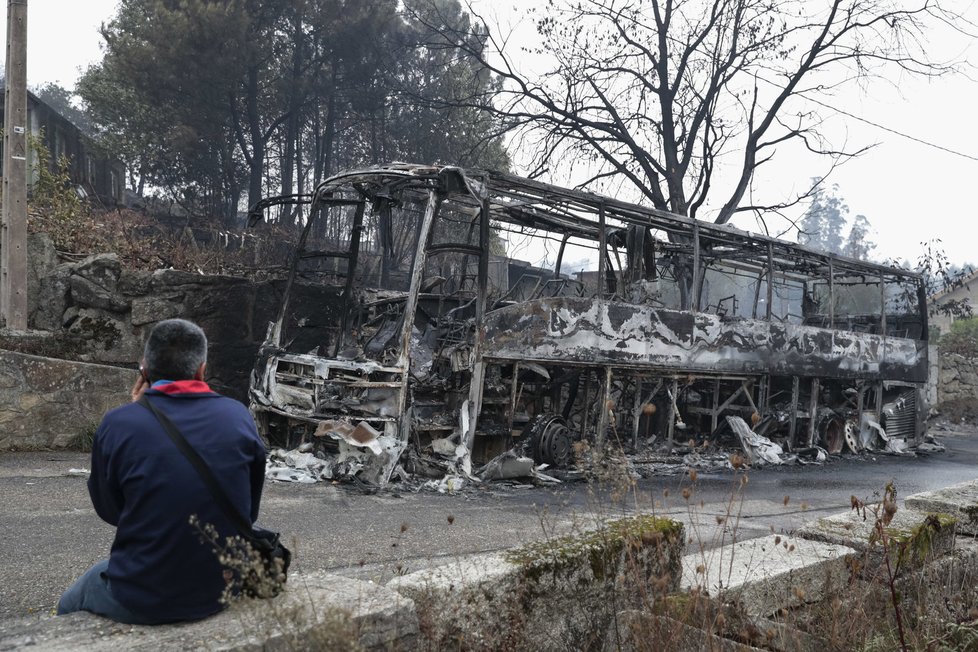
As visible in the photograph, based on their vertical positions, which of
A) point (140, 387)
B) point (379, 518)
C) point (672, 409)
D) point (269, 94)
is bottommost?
point (379, 518)

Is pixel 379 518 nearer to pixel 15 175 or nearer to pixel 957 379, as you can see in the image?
pixel 15 175

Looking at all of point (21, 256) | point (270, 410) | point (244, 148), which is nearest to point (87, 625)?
point (270, 410)

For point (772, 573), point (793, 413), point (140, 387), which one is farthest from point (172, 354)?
point (793, 413)

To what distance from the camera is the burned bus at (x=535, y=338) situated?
8.65 metres

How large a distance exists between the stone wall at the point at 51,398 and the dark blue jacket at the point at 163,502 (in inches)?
247

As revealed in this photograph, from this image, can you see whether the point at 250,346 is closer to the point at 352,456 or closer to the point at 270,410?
the point at 270,410

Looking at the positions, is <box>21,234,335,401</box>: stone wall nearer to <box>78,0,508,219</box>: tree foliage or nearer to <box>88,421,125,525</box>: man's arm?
<box>88,421,125,525</box>: man's arm

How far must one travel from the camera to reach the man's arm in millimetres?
2578

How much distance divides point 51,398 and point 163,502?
6654 millimetres

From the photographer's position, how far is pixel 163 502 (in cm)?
249

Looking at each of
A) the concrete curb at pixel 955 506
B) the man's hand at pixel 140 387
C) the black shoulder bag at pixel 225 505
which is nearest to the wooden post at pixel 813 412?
the concrete curb at pixel 955 506

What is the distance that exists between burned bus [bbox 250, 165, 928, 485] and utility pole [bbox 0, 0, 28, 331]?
294cm

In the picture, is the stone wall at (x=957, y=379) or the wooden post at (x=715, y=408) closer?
the wooden post at (x=715, y=408)

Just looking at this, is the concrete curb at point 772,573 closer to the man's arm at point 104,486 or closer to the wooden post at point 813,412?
the man's arm at point 104,486
